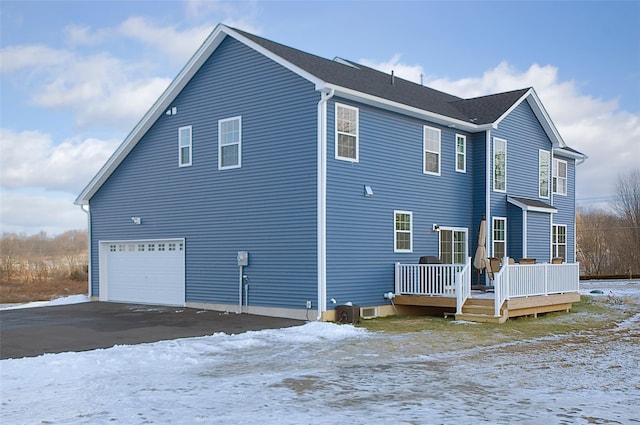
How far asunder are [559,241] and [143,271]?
15.5m

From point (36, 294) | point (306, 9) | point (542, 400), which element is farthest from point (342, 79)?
point (36, 294)

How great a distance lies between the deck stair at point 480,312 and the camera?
15547mm

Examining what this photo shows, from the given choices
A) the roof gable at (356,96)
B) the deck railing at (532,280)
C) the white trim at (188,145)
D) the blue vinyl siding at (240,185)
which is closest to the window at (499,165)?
the roof gable at (356,96)

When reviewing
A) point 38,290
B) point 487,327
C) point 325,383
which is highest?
point 325,383

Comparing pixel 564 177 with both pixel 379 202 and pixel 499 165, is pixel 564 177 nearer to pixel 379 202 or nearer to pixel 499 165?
pixel 499 165

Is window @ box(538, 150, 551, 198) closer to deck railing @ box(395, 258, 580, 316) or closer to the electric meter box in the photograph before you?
deck railing @ box(395, 258, 580, 316)

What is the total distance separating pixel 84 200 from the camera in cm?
2230

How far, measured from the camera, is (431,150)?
61.8 ft

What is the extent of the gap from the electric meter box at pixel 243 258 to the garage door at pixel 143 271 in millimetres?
Answer: 2946

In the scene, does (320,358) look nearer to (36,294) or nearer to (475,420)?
(475,420)

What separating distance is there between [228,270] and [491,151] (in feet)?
29.8

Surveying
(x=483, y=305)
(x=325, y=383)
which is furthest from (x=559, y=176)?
(x=325, y=383)

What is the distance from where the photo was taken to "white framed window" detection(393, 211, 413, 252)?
57.1ft

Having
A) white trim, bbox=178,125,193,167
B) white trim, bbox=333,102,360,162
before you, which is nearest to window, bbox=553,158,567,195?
white trim, bbox=333,102,360,162
